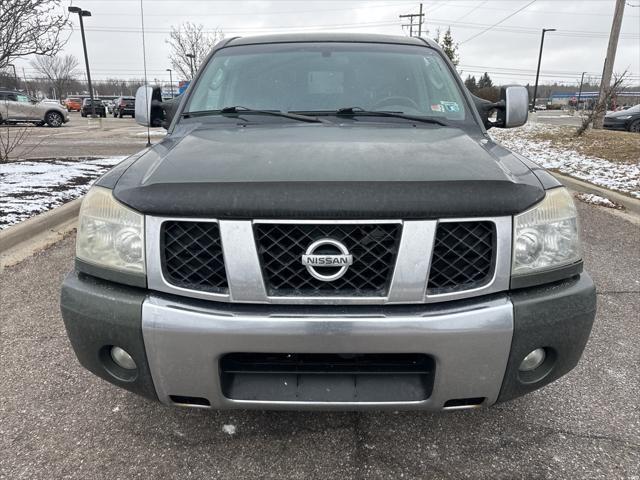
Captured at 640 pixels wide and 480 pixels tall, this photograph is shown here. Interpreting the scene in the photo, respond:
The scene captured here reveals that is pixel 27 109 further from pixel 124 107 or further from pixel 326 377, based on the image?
pixel 326 377

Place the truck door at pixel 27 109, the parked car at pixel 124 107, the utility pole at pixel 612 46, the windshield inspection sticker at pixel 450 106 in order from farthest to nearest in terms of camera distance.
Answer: the parked car at pixel 124 107 < the truck door at pixel 27 109 < the utility pole at pixel 612 46 < the windshield inspection sticker at pixel 450 106

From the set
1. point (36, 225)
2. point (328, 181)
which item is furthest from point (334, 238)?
point (36, 225)

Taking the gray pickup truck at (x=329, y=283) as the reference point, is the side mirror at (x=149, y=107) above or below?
above

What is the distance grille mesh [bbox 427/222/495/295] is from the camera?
1617mm

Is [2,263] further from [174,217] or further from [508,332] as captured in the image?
[508,332]

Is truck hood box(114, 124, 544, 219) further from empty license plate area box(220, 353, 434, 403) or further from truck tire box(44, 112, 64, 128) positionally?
truck tire box(44, 112, 64, 128)

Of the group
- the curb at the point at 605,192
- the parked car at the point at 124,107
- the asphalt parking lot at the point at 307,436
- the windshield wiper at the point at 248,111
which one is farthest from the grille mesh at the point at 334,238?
the parked car at the point at 124,107

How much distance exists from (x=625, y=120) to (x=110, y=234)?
71.7ft

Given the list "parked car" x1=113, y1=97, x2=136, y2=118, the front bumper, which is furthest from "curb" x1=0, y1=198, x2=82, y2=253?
"parked car" x1=113, y1=97, x2=136, y2=118

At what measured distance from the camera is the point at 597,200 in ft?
21.7

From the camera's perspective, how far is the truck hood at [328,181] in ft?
5.11

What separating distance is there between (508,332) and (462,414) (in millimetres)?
818

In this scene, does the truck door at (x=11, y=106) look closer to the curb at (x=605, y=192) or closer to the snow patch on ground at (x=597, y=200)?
the curb at (x=605, y=192)

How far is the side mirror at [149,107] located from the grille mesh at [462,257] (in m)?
2.31
